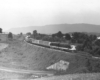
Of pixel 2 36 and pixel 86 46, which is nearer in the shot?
pixel 86 46

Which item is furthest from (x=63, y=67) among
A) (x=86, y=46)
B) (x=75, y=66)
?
(x=86, y=46)

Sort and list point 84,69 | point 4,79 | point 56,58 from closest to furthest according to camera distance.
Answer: point 4,79, point 84,69, point 56,58

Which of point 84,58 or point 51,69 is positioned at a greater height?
point 84,58

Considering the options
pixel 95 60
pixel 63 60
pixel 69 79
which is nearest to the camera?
pixel 69 79

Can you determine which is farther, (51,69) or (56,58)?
(56,58)

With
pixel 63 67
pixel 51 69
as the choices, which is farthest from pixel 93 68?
pixel 51 69

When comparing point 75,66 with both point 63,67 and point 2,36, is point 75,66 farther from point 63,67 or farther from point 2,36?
point 2,36

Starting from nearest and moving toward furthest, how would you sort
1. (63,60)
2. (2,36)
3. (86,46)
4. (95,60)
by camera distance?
(95,60) → (63,60) → (86,46) → (2,36)

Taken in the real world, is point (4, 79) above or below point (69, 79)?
below

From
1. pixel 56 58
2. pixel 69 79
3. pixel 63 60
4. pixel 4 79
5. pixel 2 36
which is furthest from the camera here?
pixel 2 36

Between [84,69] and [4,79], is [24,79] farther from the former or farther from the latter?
[84,69]
